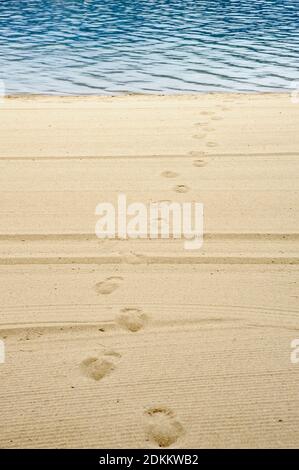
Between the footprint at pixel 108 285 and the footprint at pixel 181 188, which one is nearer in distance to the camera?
the footprint at pixel 108 285

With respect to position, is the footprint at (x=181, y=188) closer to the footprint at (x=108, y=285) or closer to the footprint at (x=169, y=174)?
the footprint at (x=169, y=174)

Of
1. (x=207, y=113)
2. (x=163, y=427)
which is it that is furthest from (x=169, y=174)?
(x=163, y=427)

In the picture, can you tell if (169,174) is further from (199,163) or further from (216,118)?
(216,118)

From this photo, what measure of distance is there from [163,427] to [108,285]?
1305mm

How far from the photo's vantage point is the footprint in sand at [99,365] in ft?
9.83

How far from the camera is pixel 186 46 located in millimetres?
12734

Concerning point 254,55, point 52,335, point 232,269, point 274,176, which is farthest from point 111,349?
point 254,55

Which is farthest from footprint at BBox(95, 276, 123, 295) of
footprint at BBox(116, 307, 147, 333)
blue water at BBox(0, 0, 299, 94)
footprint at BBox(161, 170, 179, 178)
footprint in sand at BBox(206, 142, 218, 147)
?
blue water at BBox(0, 0, 299, 94)

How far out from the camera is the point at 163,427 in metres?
2.68

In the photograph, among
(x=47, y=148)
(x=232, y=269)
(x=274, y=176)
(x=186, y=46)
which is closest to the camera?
(x=232, y=269)

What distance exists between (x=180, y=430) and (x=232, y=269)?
1.55 m

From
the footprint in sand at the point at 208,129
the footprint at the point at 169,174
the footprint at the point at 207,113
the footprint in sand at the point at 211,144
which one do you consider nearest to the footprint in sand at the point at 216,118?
the footprint at the point at 207,113

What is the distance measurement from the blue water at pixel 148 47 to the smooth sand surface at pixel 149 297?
3882 millimetres
